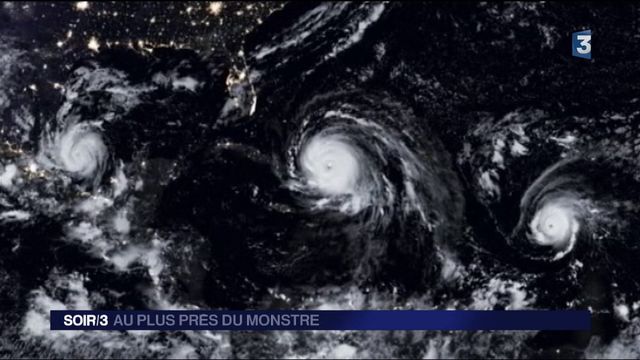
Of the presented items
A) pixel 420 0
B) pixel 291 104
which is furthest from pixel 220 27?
pixel 420 0

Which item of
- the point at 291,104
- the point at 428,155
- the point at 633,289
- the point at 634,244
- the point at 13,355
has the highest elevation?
the point at 291,104

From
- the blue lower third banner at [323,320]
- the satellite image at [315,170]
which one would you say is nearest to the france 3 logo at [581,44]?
the satellite image at [315,170]

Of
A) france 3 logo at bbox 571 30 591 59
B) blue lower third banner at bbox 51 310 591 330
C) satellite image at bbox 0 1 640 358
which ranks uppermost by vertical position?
france 3 logo at bbox 571 30 591 59

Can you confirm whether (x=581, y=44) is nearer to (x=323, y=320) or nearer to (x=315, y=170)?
(x=315, y=170)

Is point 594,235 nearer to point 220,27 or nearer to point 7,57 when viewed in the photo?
point 220,27

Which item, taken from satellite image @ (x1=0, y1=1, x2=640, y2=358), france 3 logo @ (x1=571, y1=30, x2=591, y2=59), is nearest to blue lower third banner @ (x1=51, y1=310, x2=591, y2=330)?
satellite image @ (x1=0, y1=1, x2=640, y2=358)

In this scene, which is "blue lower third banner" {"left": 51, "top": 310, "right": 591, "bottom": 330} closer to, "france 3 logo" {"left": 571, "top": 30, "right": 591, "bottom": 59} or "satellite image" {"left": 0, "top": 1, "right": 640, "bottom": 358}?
"satellite image" {"left": 0, "top": 1, "right": 640, "bottom": 358}
